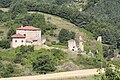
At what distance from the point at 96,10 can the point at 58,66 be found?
43441 mm

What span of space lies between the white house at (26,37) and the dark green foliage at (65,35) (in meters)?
4.11

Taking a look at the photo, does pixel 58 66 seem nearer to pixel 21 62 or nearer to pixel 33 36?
pixel 21 62

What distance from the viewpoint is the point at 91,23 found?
224 feet

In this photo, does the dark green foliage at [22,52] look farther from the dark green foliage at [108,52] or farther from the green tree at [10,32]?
the dark green foliage at [108,52]

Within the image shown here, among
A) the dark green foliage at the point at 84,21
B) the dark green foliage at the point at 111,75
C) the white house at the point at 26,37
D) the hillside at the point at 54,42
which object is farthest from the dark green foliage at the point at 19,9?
the dark green foliage at the point at 111,75

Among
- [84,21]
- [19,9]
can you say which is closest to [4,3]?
[19,9]

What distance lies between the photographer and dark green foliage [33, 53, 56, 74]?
42537 mm

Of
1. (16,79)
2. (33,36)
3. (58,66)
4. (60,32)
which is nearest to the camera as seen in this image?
(16,79)

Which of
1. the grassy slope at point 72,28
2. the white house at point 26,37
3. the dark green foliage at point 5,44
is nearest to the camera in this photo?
the white house at point 26,37

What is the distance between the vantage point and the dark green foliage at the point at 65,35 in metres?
58.1

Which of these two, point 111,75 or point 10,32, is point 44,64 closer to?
point 10,32

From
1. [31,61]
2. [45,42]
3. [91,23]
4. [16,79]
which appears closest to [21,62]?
[31,61]

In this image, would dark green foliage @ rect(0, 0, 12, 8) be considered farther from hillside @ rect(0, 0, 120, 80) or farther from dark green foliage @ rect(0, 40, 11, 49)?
dark green foliage @ rect(0, 40, 11, 49)

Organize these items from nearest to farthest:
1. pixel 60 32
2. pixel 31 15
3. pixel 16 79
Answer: pixel 16 79 → pixel 60 32 → pixel 31 15
